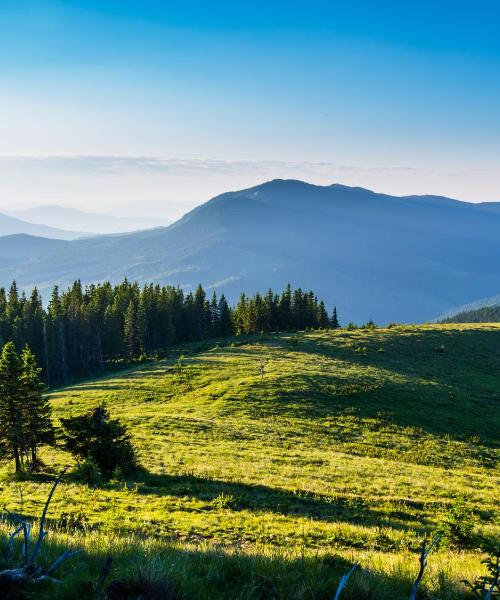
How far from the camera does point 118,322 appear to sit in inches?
3883

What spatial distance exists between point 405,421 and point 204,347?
179 feet

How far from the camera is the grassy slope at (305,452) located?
13.1 meters

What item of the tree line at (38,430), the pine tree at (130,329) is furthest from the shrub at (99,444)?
the pine tree at (130,329)

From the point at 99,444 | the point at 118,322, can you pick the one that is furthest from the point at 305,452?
the point at 118,322

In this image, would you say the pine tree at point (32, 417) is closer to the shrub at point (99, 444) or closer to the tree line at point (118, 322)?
the shrub at point (99, 444)

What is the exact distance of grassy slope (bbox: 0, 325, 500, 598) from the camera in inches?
514

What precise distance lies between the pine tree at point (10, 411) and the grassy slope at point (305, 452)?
9.18ft

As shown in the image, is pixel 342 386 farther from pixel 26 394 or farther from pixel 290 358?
pixel 26 394

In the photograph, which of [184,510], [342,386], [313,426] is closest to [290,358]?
[342,386]

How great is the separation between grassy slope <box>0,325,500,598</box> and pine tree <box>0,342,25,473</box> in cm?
280

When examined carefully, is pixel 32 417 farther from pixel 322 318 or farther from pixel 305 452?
pixel 322 318

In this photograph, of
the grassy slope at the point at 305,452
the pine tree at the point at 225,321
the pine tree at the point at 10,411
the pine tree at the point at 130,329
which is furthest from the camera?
the pine tree at the point at 225,321

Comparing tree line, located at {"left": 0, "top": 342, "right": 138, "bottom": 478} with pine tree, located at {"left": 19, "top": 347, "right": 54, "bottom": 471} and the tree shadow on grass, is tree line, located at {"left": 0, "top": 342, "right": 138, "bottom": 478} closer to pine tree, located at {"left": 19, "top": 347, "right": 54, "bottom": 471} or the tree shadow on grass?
pine tree, located at {"left": 19, "top": 347, "right": 54, "bottom": 471}

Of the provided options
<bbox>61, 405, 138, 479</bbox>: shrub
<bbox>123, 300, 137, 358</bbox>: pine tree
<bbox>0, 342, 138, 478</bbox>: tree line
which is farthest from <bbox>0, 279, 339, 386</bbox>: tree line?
<bbox>61, 405, 138, 479</bbox>: shrub
